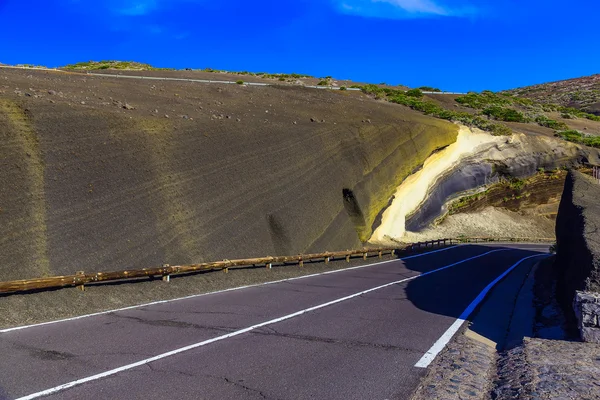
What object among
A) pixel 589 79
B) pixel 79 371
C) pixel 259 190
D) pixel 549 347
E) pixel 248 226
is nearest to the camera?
pixel 79 371

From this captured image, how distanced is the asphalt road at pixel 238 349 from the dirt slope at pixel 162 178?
10.4ft

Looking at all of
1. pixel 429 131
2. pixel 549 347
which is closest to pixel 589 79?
pixel 429 131

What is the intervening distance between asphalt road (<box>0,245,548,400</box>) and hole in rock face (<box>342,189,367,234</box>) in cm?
1583

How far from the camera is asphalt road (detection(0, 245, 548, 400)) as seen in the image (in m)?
6.59

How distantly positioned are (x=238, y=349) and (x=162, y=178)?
10381mm

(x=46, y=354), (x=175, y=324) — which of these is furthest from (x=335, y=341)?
(x=46, y=354)

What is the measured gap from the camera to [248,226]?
68.1 ft

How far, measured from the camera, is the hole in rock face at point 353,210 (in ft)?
101

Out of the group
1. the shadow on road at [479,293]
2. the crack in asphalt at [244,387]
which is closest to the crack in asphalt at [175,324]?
the crack in asphalt at [244,387]

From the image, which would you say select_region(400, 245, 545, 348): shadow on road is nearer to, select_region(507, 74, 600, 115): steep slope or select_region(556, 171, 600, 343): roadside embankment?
select_region(556, 171, 600, 343): roadside embankment

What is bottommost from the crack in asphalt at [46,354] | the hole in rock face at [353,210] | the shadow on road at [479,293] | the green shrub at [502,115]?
the shadow on road at [479,293]

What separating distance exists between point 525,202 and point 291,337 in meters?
52.6

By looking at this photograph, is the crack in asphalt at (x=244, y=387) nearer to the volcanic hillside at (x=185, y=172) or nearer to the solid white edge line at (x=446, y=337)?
the solid white edge line at (x=446, y=337)

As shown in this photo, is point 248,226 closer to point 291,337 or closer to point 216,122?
point 216,122
